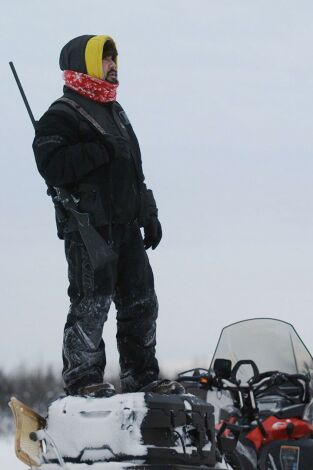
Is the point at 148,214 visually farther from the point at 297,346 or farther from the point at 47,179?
the point at 297,346

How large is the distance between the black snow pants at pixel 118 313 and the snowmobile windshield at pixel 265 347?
0.79m

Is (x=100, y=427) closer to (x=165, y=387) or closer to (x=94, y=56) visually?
Result: (x=165, y=387)

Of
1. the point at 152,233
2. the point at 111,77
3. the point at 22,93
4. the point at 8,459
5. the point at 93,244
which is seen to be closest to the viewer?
the point at 93,244

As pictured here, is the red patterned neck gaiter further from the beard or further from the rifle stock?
the rifle stock

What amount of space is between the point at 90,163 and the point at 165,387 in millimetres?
1058

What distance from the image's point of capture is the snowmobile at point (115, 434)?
5.34m

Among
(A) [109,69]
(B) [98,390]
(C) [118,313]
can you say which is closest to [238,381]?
(C) [118,313]

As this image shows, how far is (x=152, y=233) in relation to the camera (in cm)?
618

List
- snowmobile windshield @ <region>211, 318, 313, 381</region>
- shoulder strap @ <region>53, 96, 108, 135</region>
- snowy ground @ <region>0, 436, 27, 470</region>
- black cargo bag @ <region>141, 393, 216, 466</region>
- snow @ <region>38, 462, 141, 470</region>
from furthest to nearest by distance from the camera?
snowy ground @ <region>0, 436, 27, 470</region> → snowmobile windshield @ <region>211, 318, 313, 381</region> → shoulder strap @ <region>53, 96, 108, 135</region> → black cargo bag @ <region>141, 393, 216, 466</region> → snow @ <region>38, 462, 141, 470</region>

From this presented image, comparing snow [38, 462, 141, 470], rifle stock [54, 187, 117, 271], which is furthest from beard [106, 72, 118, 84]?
snow [38, 462, 141, 470]

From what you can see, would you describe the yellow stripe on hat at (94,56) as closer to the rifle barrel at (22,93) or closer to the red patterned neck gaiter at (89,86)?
the red patterned neck gaiter at (89,86)

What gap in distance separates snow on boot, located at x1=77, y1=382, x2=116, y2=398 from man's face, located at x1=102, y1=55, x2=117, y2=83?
1.44 m

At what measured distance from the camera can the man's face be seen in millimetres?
5984

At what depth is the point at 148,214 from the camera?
609cm
